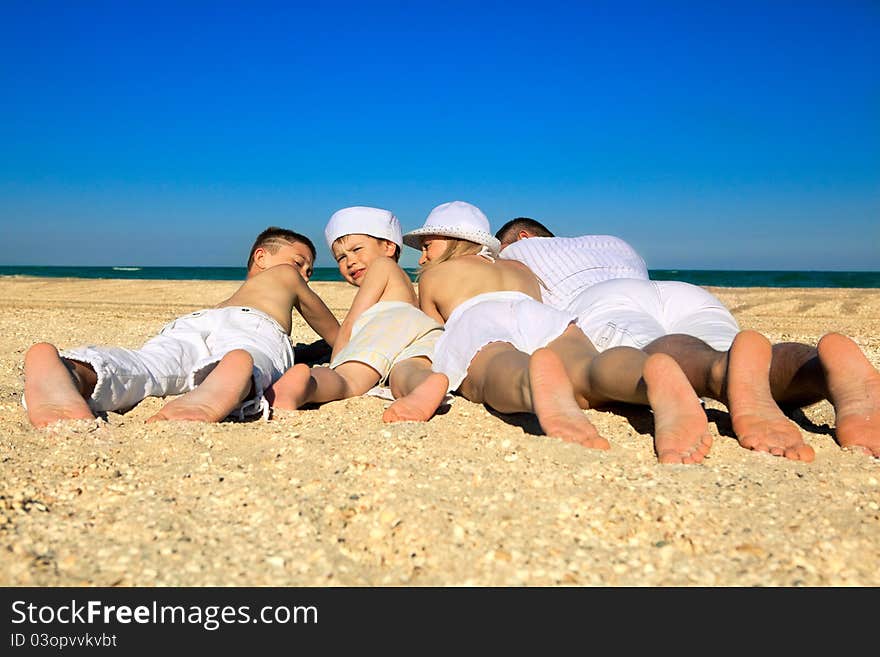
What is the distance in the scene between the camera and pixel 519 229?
5.79 m

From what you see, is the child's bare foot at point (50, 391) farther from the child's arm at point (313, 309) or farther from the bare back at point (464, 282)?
the bare back at point (464, 282)

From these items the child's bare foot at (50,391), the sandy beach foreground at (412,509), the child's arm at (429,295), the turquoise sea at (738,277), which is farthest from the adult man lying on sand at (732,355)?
the turquoise sea at (738,277)

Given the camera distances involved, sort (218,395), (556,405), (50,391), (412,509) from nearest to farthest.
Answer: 1. (412,509)
2. (556,405)
3. (50,391)
4. (218,395)

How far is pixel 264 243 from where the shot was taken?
484 centimetres

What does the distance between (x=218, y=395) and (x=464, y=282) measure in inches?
64.3

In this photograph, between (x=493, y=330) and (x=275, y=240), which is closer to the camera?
(x=493, y=330)

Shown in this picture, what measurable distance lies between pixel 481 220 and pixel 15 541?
346cm

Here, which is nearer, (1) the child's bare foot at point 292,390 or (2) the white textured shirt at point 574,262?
(1) the child's bare foot at point 292,390

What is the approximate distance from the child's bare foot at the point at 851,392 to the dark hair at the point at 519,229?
3.34m

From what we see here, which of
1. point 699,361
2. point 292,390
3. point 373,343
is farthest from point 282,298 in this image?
point 699,361

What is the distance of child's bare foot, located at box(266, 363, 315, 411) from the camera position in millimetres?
3061

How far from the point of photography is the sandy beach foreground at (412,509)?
152 cm

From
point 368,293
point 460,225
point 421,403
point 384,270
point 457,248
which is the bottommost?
point 421,403

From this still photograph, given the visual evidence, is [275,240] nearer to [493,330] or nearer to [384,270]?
Answer: [384,270]
